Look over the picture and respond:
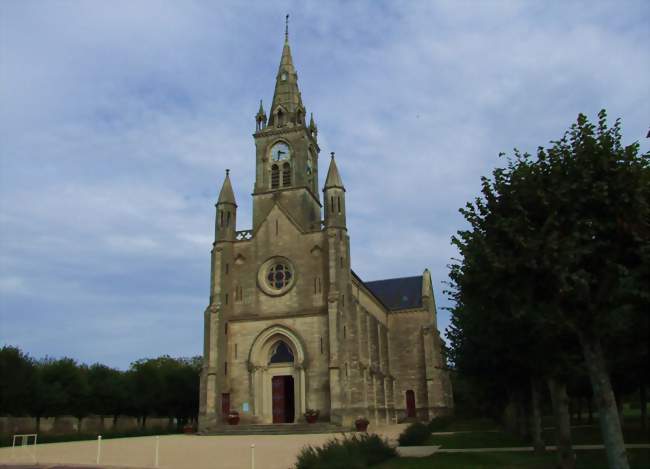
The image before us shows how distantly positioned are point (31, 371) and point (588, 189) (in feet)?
128

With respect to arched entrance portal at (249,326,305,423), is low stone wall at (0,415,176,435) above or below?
below

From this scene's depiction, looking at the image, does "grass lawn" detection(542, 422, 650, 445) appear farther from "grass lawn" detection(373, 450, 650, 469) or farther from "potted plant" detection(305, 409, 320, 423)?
"potted plant" detection(305, 409, 320, 423)

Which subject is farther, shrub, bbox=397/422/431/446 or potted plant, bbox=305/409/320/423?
potted plant, bbox=305/409/320/423

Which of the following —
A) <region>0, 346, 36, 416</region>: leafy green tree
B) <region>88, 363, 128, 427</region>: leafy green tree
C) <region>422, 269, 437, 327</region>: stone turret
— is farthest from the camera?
<region>422, 269, 437, 327</region>: stone turret

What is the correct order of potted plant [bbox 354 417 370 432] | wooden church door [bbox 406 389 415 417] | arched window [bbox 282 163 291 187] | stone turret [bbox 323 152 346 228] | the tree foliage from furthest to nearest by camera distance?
1. wooden church door [bbox 406 389 415 417]
2. arched window [bbox 282 163 291 187]
3. stone turret [bbox 323 152 346 228]
4. the tree foliage
5. potted plant [bbox 354 417 370 432]

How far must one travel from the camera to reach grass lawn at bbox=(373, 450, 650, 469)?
50.0ft

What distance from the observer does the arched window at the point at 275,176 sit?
46094 millimetres

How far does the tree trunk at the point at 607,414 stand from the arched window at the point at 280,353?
28815 mm


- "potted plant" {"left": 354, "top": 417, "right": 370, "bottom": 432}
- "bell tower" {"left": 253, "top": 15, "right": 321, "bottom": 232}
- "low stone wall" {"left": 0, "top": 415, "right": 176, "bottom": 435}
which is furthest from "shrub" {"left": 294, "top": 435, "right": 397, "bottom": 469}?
"low stone wall" {"left": 0, "top": 415, "right": 176, "bottom": 435}

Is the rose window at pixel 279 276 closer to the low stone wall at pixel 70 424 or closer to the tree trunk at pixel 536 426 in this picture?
the low stone wall at pixel 70 424

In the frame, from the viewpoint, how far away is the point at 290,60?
2023 inches

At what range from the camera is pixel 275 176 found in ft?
152

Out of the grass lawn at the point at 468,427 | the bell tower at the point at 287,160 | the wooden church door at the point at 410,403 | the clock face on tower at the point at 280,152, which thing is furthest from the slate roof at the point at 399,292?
the clock face on tower at the point at 280,152

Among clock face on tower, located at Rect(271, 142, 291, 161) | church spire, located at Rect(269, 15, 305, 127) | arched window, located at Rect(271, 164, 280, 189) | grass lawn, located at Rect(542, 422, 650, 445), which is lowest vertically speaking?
→ grass lawn, located at Rect(542, 422, 650, 445)
